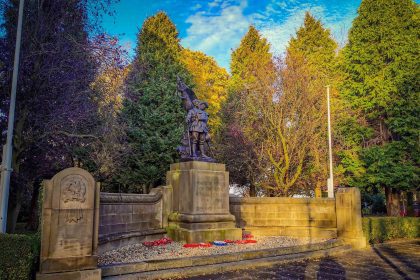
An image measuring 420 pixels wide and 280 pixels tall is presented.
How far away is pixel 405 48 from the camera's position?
22.9 metres

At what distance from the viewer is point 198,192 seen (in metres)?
12.1

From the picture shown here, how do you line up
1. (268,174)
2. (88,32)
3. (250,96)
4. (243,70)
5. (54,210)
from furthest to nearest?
(243,70) < (250,96) < (268,174) < (88,32) < (54,210)

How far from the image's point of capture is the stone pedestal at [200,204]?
1180 centimetres

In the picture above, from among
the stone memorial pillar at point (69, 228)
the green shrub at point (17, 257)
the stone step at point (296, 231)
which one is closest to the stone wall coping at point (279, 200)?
the stone step at point (296, 231)

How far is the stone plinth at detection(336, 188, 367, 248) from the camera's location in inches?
516

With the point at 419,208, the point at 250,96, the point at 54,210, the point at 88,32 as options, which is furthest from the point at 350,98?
the point at 54,210

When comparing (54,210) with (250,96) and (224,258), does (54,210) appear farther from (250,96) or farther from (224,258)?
(250,96)

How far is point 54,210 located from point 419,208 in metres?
32.5

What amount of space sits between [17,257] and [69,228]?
1027mm

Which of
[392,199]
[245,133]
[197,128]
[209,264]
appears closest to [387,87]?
[392,199]

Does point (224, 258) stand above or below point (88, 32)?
below

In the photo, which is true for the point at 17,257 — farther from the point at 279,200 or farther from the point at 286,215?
the point at 286,215

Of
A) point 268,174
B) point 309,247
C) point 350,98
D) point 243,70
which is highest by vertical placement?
point 243,70

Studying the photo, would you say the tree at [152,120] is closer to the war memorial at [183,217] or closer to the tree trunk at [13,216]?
the tree trunk at [13,216]
